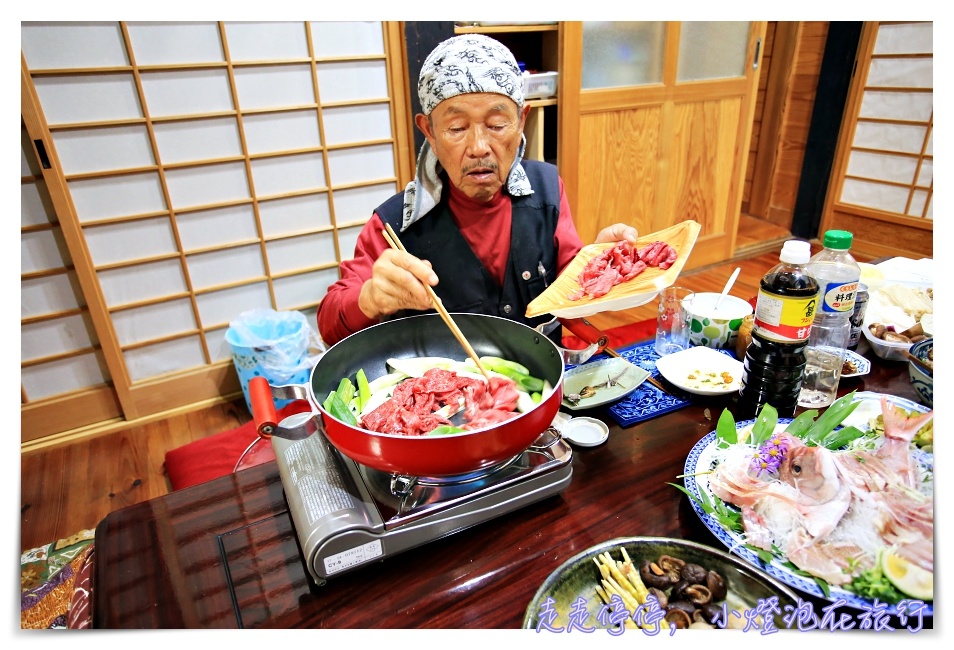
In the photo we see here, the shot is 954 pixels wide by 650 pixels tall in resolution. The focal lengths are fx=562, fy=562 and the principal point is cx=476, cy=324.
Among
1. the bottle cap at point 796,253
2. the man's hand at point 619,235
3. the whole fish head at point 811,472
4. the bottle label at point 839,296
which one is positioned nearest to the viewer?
the whole fish head at point 811,472

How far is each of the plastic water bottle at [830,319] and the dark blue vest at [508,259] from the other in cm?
67

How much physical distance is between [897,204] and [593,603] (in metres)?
4.38

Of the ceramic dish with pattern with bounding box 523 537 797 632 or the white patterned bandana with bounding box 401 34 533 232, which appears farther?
the white patterned bandana with bounding box 401 34 533 232

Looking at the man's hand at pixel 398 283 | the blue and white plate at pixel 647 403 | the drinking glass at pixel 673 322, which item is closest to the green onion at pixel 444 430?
the man's hand at pixel 398 283

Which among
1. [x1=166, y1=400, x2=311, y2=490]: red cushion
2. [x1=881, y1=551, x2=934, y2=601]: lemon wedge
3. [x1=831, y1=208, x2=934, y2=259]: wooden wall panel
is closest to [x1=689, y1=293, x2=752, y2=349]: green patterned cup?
[x1=881, y1=551, x2=934, y2=601]: lemon wedge

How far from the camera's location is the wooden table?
77 centimetres

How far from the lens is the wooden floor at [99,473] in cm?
207

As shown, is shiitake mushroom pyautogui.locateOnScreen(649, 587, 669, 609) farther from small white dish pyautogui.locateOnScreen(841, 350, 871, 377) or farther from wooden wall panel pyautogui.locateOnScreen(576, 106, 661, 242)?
wooden wall panel pyautogui.locateOnScreen(576, 106, 661, 242)

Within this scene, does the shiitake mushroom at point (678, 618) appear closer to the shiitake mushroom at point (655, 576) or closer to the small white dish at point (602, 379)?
the shiitake mushroom at point (655, 576)

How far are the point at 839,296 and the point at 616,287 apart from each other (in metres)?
0.47

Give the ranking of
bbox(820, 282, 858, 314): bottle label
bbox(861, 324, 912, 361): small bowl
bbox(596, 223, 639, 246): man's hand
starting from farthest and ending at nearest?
bbox(596, 223, 639, 246): man's hand
bbox(861, 324, 912, 361): small bowl
bbox(820, 282, 858, 314): bottle label

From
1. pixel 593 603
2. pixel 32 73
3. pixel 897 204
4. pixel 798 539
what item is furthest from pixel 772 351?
pixel 897 204

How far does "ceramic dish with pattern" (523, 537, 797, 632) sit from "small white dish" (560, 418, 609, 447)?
0.28 metres

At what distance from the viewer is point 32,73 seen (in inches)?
82.4
